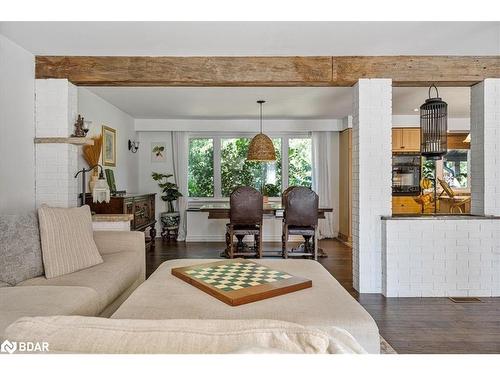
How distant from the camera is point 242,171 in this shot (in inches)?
267

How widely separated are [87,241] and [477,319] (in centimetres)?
310

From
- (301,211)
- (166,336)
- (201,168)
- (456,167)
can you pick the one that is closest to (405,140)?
(456,167)

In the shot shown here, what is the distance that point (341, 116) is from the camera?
20.8ft

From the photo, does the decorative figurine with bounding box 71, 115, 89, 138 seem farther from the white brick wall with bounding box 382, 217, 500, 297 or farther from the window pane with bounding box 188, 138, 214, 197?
the window pane with bounding box 188, 138, 214, 197

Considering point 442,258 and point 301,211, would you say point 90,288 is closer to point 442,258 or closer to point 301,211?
point 301,211

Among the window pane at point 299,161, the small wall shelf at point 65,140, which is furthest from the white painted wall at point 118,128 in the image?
the window pane at point 299,161

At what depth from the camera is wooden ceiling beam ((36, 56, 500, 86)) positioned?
3346mm

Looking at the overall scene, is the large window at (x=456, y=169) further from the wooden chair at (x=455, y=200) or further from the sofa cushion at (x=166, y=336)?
the sofa cushion at (x=166, y=336)

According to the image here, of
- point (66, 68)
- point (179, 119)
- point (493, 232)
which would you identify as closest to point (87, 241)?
point (66, 68)

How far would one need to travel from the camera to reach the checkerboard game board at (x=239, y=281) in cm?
162

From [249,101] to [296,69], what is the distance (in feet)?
6.13

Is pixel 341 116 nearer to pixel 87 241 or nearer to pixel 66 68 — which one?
pixel 66 68

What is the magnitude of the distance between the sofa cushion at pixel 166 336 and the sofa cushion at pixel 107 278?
1.42 meters

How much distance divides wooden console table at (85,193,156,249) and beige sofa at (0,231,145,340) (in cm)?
82
